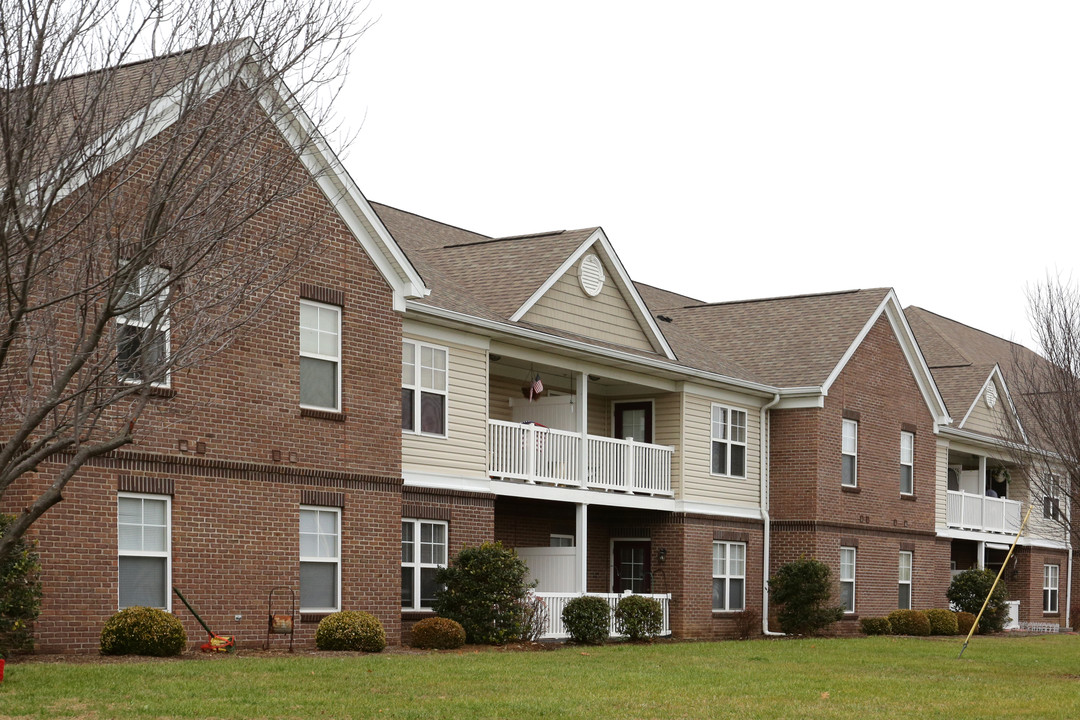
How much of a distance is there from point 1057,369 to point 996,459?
20.5 m

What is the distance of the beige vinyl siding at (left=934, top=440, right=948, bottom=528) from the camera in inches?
1531

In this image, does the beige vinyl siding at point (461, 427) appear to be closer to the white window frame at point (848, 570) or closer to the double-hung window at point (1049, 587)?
the white window frame at point (848, 570)

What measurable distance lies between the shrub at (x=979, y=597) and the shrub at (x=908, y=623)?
3329 millimetres

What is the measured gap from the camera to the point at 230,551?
20047mm

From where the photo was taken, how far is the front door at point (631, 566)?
31.5 meters

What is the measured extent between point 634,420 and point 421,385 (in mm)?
8476

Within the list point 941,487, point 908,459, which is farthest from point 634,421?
point 941,487

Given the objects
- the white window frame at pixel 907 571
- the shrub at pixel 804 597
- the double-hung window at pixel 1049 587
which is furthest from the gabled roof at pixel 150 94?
the double-hung window at pixel 1049 587

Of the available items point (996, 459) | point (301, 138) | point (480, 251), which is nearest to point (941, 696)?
point (301, 138)

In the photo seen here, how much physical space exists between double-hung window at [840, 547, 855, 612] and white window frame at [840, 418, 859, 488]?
1.62 metres

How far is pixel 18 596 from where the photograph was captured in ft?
55.1

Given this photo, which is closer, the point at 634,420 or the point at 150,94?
the point at 150,94

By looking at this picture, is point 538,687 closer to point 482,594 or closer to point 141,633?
point 141,633

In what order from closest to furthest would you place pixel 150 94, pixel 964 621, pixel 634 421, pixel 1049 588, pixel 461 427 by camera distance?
pixel 150 94 → pixel 461 427 → pixel 634 421 → pixel 964 621 → pixel 1049 588
